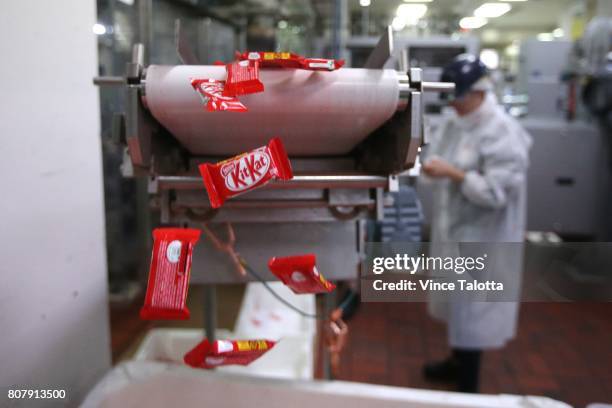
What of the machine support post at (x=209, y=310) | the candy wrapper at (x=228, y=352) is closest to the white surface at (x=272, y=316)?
the machine support post at (x=209, y=310)

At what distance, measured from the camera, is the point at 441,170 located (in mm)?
1462

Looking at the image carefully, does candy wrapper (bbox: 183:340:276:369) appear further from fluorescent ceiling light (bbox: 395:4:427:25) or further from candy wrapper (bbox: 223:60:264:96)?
fluorescent ceiling light (bbox: 395:4:427:25)

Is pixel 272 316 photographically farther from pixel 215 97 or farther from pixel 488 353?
pixel 215 97

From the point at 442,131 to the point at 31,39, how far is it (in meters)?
1.36

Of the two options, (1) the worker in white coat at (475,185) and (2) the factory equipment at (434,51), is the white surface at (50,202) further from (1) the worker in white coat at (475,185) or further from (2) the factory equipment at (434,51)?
(2) the factory equipment at (434,51)

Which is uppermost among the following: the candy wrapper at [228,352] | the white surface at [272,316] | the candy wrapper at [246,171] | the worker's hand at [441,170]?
the candy wrapper at [246,171]

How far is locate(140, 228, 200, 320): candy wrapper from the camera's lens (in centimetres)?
58

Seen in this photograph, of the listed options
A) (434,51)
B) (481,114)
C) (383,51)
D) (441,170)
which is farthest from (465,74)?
(434,51)

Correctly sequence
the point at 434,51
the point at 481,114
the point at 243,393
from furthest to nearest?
1. the point at 434,51
2. the point at 481,114
3. the point at 243,393

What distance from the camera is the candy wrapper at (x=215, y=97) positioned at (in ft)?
1.67

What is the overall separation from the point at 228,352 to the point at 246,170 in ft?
0.92

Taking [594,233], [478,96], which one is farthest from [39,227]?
[594,233]

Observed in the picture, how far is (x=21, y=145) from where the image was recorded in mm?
693

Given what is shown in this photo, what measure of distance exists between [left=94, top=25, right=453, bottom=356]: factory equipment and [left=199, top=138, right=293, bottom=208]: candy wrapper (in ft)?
0.23
